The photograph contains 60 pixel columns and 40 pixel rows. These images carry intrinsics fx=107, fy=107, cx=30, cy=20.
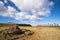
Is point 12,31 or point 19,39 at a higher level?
point 12,31

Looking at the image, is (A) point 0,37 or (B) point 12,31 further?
(B) point 12,31

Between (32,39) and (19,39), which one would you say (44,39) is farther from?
(19,39)

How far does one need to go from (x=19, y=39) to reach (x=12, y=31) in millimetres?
2489

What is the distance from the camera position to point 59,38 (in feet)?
42.3

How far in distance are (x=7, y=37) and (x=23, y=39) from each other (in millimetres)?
2356

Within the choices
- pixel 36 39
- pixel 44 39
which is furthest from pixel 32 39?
pixel 44 39

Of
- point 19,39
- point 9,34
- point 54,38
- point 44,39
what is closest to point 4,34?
point 9,34

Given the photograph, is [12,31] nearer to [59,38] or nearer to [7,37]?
[7,37]

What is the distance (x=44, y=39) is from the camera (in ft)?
42.6

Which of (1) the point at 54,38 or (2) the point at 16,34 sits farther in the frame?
(2) the point at 16,34

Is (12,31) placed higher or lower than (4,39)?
higher

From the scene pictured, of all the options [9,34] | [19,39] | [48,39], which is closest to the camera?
[48,39]

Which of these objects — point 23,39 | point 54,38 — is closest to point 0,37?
point 23,39

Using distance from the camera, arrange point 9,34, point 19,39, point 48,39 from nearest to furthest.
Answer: point 48,39
point 19,39
point 9,34
